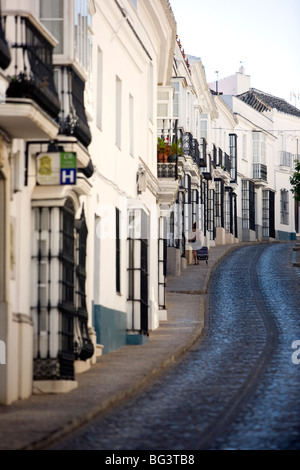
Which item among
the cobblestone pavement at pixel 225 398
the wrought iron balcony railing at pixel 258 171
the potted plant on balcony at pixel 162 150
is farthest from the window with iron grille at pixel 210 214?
the potted plant on balcony at pixel 162 150

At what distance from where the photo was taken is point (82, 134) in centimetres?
1608

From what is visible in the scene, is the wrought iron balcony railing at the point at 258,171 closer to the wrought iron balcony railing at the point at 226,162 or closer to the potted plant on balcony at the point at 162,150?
the wrought iron balcony railing at the point at 226,162

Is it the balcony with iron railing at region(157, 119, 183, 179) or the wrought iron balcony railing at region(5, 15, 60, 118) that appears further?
the balcony with iron railing at region(157, 119, 183, 179)

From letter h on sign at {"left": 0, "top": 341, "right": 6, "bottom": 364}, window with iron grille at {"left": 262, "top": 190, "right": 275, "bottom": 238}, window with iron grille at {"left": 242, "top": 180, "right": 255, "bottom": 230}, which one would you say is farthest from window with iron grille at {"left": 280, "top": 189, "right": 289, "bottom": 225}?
letter h on sign at {"left": 0, "top": 341, "right": 6, "bottom": 364}

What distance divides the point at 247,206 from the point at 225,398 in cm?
5122

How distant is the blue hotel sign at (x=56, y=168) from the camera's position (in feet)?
49.1

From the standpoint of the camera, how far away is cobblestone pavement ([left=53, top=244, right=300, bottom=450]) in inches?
439

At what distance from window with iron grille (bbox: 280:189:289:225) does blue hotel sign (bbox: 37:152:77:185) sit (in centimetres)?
5684

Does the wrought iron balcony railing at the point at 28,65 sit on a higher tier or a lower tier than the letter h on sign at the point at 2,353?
higher

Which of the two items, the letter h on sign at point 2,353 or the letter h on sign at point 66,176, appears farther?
the letter h on sign at point 66,176

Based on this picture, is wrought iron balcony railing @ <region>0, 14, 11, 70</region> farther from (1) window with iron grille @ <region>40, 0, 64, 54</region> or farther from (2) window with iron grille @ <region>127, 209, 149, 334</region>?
(2) window with iron grille @ <region>127, 209, 149, 334</region>

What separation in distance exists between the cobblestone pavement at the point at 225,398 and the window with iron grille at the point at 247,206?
3562 cm
